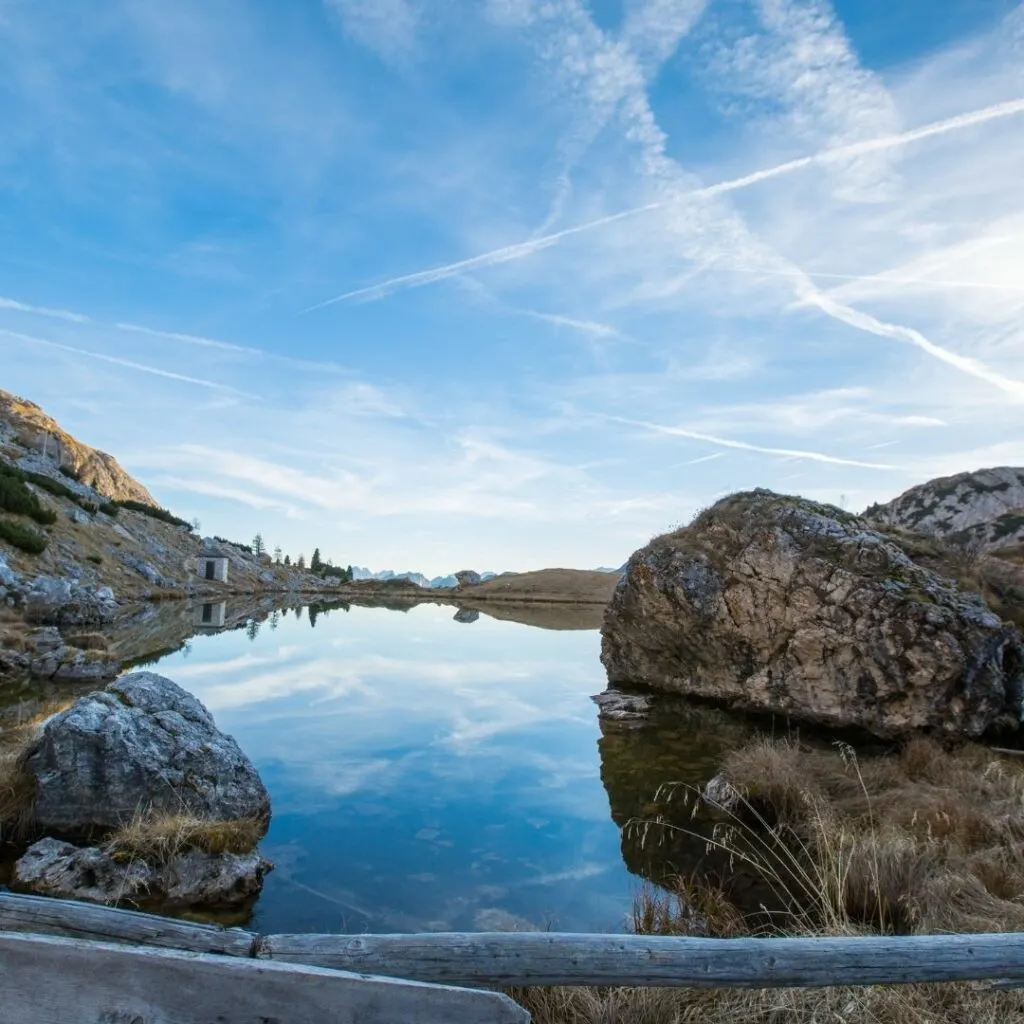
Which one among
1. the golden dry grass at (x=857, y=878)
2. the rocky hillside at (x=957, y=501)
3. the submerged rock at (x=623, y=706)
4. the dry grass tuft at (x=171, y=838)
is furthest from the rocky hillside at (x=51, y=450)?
the rocky hillside at (x=957, y=501)

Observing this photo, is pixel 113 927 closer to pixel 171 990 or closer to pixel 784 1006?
pixel 171 990

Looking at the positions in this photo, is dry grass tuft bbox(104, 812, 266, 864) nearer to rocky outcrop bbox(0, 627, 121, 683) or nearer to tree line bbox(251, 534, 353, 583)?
rocky outcrop bbox(0, 627, 121, 683)

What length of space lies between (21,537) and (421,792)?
42.3 meters

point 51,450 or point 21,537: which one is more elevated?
point 51,450

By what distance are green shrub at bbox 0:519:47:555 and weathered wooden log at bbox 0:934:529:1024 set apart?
160 feet

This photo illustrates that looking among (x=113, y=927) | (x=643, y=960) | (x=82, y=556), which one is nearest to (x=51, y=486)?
(x=82, y=556)

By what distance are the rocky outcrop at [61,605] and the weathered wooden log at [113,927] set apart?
36055 mm

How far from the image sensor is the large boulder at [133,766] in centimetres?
929

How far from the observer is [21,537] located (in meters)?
42.9

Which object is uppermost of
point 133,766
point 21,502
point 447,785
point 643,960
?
point 21,502

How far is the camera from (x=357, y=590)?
397 ft

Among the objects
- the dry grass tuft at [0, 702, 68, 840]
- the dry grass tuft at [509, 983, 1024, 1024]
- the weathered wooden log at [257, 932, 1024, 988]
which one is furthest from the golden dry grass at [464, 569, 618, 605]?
the weathered wooden log at [257, 932, 1024, 988]

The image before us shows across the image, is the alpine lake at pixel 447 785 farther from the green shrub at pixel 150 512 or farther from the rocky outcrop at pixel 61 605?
the green shrub at pixel 150 512

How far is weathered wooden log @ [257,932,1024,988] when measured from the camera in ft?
13.3
